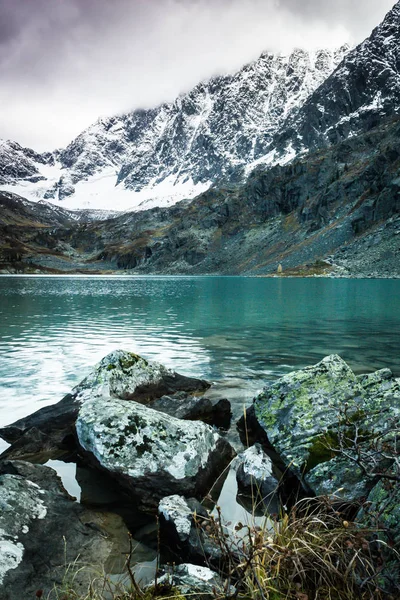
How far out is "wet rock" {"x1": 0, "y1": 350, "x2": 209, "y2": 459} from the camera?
10.8 meters

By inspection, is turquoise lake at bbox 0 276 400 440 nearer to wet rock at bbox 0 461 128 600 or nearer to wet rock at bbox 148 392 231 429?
wet rock at bbox 148 392 231 429

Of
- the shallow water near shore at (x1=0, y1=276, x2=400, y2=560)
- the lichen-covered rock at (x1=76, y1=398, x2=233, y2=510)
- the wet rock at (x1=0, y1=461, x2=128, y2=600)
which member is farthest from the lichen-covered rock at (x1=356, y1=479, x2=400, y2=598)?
the lichen-covered rock at (x1=76, y1=398, x2=233, y2=510)

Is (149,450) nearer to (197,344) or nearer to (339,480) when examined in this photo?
(339,480)

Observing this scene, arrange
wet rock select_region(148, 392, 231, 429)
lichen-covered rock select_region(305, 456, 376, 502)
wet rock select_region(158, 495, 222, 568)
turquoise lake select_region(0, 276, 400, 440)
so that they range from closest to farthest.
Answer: wet rock select_region(158, 495, 222, 568)
lichen-covered rock select_region(305, 456, 376, 502)
wet rock select_region(148, 392, 231, 429)
turquoise lake select_region(0, 276, 400, 440)

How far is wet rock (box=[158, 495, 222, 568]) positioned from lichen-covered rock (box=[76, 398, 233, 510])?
1044mm

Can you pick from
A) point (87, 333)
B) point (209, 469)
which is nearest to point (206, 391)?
point (209, 469)

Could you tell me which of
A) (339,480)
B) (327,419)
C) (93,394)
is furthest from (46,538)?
(93,394)

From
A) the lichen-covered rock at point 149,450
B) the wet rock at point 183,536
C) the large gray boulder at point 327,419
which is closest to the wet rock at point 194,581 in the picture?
the wet rock at point 183,536

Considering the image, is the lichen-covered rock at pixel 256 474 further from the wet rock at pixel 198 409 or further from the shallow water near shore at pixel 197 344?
the wet rock at pixel 198 409

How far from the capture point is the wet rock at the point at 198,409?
12.4 m

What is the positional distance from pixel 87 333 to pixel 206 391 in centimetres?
1770

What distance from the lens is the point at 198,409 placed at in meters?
12.5

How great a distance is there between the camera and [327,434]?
848 centimetres

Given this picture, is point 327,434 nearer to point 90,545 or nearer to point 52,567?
point 90,545
